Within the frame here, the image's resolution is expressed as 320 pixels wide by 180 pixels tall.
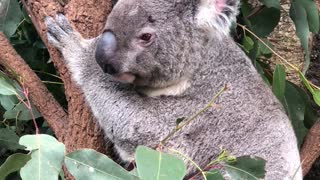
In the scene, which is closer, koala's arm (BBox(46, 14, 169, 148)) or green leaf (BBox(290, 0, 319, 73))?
koala's arm (BBox(46, 14, 169, 148))

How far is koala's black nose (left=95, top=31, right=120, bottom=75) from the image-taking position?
2441 mm

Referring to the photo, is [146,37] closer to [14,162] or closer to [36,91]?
[36,91]

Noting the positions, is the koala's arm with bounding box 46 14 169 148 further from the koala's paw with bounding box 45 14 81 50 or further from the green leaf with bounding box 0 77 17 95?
the green leaf with bounding box 0 77 17 95

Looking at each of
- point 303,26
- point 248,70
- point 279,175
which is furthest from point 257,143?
point 303,26

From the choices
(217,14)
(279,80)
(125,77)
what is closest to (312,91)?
(279,80)

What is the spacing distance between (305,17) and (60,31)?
4.08 feet

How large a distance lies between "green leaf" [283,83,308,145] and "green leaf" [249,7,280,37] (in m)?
0.32

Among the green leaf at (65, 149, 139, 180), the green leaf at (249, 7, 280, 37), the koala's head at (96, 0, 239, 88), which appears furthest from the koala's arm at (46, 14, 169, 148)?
the green leaf at (249, 7, 280, 37)

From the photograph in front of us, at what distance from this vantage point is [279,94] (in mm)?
2965

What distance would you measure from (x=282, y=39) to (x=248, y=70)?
4.07ft

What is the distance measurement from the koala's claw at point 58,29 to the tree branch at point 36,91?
0.57 ft

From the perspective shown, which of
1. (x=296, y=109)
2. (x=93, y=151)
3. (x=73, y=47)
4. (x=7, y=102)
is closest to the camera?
(x=93, y=151)

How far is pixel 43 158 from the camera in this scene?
188cm

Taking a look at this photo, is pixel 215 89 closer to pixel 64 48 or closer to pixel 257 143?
pixel 257 143
